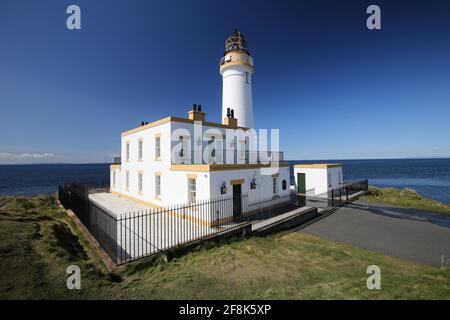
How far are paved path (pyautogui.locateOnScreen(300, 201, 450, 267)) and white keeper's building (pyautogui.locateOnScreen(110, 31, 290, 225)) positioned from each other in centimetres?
451

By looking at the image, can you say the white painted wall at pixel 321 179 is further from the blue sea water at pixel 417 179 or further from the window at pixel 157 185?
the blue sea water at pixel 417 179

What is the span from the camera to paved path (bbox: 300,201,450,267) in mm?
8555

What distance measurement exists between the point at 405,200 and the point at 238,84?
19781 mm

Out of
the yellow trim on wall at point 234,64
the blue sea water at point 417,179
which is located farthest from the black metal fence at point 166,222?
the blue sea water at point 417,179

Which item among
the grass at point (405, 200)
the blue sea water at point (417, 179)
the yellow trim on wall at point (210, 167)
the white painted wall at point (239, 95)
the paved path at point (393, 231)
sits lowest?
the blue sea water at point (417, 179)

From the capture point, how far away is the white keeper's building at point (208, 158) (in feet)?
39.6

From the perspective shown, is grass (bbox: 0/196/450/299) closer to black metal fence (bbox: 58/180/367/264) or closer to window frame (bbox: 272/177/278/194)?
black metal fence (bbox: 58/180/367/264)

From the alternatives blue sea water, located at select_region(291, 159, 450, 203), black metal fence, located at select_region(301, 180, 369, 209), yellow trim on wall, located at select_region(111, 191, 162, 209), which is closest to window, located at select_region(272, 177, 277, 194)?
black metal fence, located at select_region(301, 180, 369, 209)

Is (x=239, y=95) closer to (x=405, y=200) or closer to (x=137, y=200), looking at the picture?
(x=137, y=200)

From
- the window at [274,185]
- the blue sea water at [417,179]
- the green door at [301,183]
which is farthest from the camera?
the blue sea water at [417,179]

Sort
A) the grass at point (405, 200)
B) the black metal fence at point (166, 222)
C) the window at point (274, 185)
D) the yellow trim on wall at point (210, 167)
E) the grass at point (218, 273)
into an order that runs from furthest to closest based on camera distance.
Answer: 1. the grass at point (405, 200)
2. the window at point (274, 185)
3. the yellow trim on wall at point (210, 167)
4. the black metal fence at point (166, 222)
5. the grass at point (218, 273)

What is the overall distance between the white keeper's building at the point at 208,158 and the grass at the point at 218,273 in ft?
13.4

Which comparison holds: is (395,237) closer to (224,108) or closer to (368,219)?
(368,219)
